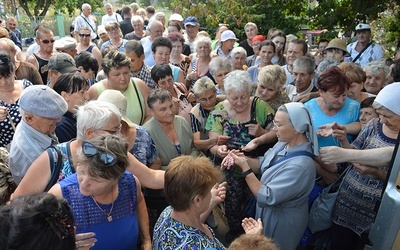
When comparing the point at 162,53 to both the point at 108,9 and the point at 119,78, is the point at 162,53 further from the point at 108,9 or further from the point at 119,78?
the point at 108,9

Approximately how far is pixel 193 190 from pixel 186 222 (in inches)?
7.3

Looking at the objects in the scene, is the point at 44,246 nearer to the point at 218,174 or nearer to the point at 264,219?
the point at 218,174

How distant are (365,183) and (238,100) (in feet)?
4.39

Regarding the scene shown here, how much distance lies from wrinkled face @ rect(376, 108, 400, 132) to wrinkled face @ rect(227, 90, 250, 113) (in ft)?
4.06

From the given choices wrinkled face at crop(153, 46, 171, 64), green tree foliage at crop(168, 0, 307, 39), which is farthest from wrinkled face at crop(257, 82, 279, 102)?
green tree foliage at crop(168, 0, 307, 39)

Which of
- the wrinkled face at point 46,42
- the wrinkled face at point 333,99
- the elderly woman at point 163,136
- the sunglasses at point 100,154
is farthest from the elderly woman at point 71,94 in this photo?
the wrinkled face at point 46,42

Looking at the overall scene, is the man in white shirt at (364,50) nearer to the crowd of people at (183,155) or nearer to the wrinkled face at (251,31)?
the wrinkled face at (251,31)

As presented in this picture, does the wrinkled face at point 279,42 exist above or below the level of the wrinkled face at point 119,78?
below

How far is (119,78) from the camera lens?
395 centimetres

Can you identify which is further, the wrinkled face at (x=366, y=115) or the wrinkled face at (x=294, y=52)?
the wrinkled face at (x=294, y=52)

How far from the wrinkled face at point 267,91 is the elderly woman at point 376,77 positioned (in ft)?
3.99

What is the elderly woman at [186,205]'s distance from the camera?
2.06 metres

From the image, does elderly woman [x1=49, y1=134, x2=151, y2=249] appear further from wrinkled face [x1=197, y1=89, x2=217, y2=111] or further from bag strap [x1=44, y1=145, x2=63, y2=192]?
wrinkled face [x1=197, y1=89, x2=217, y2=111]

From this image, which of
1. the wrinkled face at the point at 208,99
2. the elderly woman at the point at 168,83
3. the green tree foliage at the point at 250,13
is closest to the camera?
the wrinkled face at the point at 208,99
